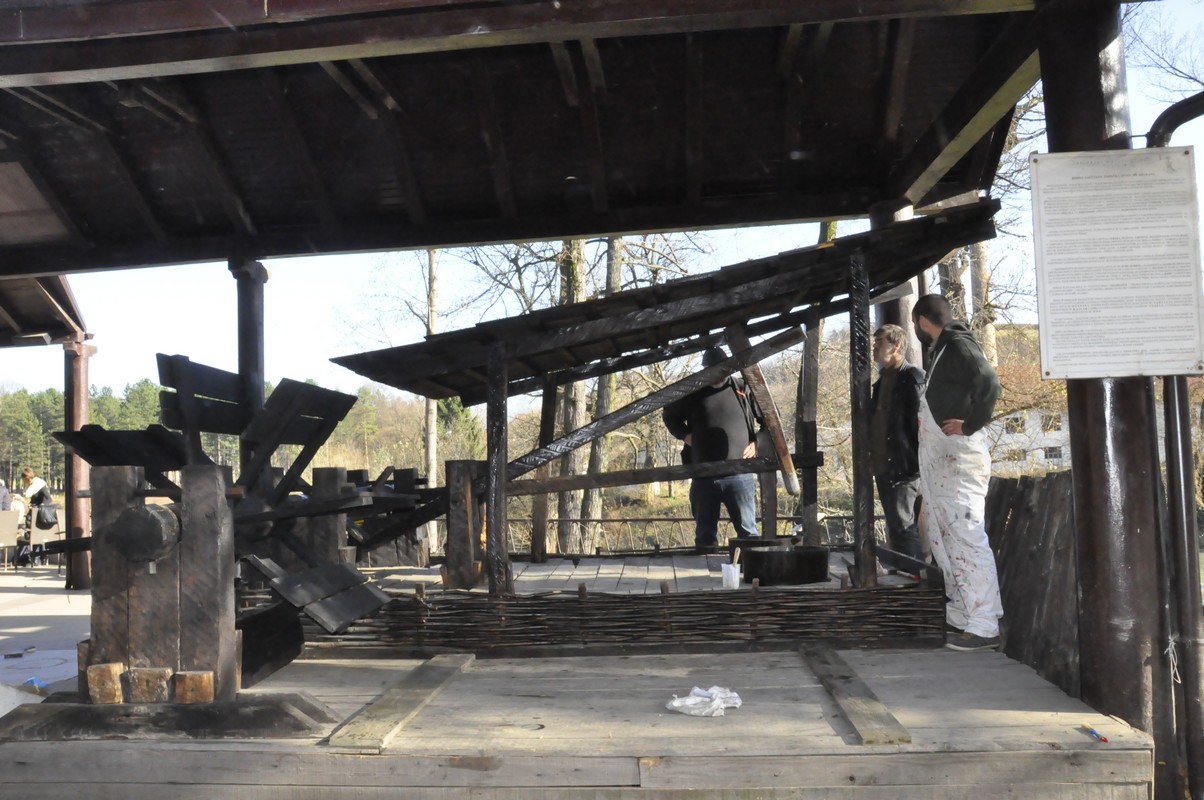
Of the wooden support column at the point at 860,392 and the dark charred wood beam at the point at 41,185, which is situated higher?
the dark charred wood beam at the point at 41,185

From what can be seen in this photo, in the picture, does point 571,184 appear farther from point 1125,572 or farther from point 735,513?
point 1125,572

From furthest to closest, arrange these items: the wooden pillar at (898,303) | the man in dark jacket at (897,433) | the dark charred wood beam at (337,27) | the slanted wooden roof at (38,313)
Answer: the slanted wooden roof at (38,313) → the wooden pillar at (898,303) → the man in dark jacket at (897,433) → the dark charred wood beam at (337,27)

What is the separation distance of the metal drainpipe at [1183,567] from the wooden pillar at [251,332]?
6076mm

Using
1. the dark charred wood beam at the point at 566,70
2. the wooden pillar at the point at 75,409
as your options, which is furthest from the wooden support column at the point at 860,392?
the wooden pillar at the point at 75,409

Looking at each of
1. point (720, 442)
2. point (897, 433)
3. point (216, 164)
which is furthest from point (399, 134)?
point (897, 433)

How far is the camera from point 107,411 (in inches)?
3816

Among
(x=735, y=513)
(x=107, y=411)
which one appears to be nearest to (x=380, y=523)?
(x=735, y=513)

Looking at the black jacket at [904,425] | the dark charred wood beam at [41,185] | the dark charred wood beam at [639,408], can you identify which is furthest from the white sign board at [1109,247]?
the dark charred wood beam at [41,185]

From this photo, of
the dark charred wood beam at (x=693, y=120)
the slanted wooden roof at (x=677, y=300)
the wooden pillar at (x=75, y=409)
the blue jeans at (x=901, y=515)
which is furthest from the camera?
the wooden pillar at (x=75, y=409)

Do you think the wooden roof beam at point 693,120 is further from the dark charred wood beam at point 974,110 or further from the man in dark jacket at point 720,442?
the man in dark jacket at point 720,442

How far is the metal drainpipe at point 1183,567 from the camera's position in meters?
3.61

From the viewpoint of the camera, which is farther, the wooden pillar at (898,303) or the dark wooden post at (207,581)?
the wooden pillar at (898,303)

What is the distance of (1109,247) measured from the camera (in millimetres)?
3764

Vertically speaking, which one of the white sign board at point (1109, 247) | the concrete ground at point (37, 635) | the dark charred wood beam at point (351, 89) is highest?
the dark charred wood beam at point (351, 89)
